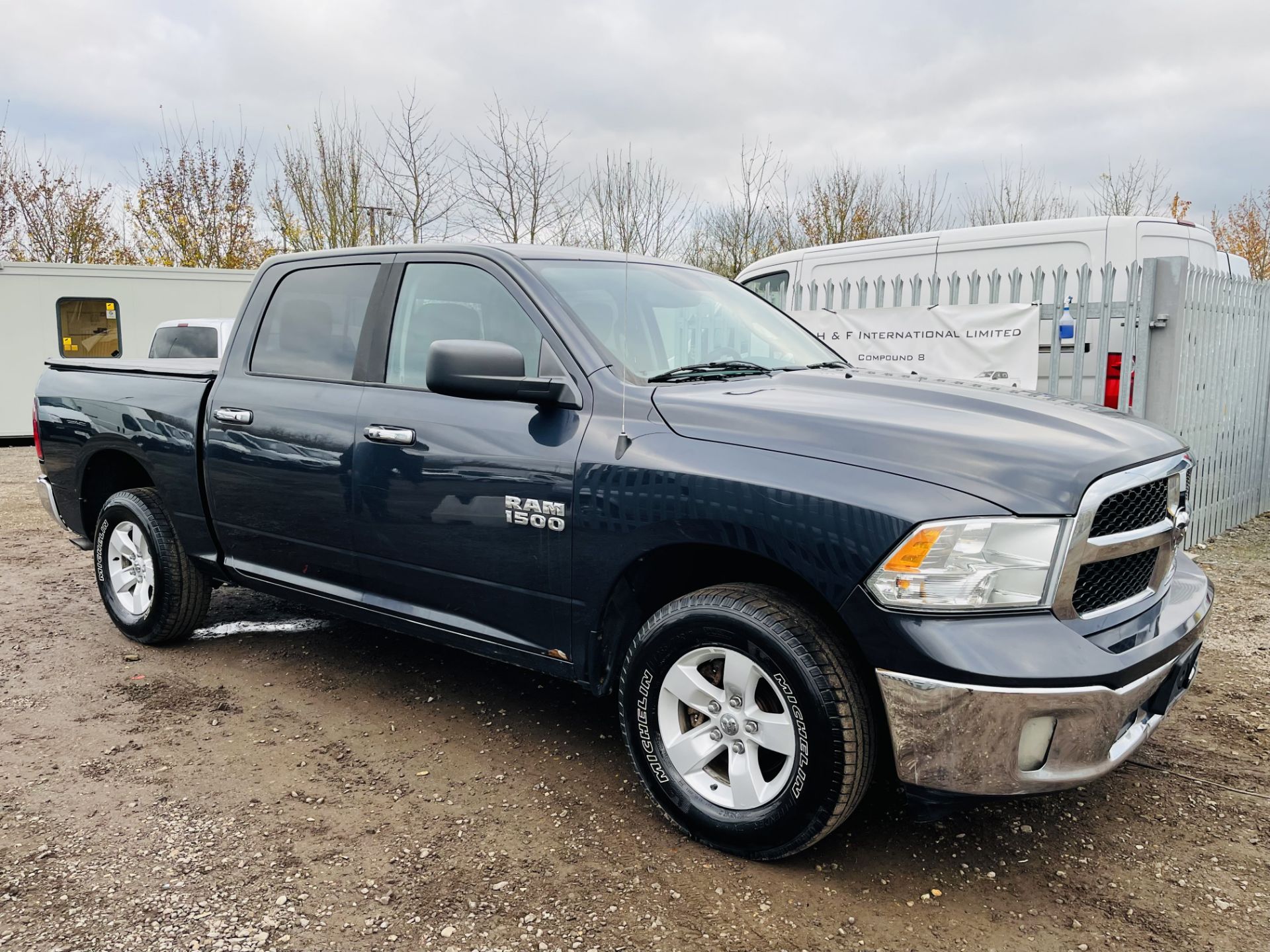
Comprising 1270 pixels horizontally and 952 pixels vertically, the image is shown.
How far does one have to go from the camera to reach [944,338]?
7.72m

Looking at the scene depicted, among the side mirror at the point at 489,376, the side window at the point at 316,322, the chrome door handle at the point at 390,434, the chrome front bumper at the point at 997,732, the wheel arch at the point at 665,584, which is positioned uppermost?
the side window at the point at 316,322

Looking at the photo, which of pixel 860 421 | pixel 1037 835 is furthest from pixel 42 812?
pixel 1037 835

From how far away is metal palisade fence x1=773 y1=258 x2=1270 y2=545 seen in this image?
6.69m

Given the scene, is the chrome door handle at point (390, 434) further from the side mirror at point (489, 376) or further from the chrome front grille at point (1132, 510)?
the chrome front grille at point (1132, 510)

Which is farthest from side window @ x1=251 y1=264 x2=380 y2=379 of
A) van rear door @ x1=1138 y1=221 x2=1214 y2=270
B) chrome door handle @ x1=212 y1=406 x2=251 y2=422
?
van rear door @ x1=1138 y1=221 x2=1214 y2=270

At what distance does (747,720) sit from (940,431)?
3.25ft

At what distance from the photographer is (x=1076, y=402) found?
3.23m

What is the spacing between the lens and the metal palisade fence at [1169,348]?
6691mm

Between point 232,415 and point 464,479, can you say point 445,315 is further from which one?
point 232,415

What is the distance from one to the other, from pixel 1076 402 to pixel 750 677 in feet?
4.96

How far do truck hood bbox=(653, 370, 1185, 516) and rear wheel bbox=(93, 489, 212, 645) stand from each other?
2.85m

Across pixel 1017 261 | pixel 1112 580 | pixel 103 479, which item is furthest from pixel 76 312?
pixel 1112 580

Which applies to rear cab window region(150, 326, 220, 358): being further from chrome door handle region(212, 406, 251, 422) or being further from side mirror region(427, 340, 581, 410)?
side mirror region(427, 340, 581, 410)

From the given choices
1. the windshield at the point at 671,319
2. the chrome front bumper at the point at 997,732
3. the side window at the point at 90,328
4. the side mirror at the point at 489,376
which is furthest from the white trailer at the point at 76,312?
the chrome front bumper at the point at 997,732
